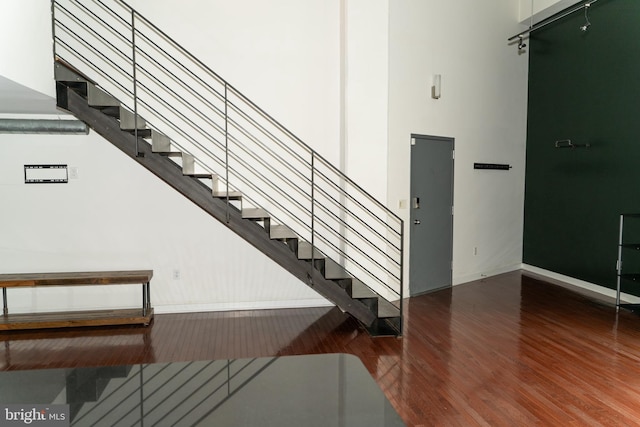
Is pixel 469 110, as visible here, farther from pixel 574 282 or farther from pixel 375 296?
pixel 375 296

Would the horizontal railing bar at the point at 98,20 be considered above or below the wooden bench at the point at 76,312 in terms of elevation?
above

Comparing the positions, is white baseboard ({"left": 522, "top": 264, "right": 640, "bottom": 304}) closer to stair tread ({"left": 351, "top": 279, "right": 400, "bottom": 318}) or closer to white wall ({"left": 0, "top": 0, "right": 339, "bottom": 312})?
stair tread ({"left": 351, "top": 279, "right": 400, "bottom": 318})

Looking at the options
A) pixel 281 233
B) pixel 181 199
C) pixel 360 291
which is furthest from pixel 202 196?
pixel 360 291

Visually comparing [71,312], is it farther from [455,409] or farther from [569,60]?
[569,60]

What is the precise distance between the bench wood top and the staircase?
4.07 ft

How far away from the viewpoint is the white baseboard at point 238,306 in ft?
17.8

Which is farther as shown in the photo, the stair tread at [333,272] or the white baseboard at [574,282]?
the white baseboard at [574,282]

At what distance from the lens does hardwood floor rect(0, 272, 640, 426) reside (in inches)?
128

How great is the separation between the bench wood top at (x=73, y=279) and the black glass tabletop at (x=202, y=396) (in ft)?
12.1

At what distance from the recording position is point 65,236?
5.15 m

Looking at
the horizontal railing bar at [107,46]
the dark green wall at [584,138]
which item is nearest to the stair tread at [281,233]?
the horizontal railing bar at [107,46]

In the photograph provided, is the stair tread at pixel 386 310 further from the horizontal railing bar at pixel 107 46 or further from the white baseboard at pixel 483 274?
the horizontal railing bar at pixel 107 46

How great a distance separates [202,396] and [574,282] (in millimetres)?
7050

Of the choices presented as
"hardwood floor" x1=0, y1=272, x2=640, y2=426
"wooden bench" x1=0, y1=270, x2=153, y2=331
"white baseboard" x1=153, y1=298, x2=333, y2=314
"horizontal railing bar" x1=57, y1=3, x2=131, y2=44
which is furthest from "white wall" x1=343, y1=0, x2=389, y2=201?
"wooden bench" x1=0, y1=270, x2=153, y2=331
